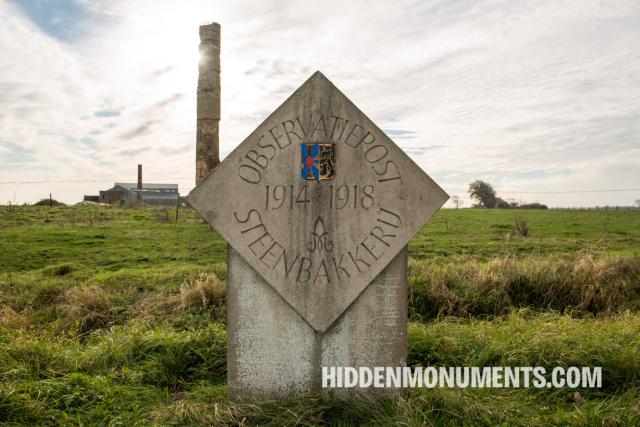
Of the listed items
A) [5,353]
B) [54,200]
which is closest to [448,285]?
[5,353]

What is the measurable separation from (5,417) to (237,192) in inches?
80.3

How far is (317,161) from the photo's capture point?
3322 millimetres

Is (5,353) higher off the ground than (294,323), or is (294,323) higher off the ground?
(294,323)

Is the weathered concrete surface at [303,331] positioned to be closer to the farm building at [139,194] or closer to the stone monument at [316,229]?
the stone monument at [316,229]

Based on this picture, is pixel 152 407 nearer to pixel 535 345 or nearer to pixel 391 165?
pixel 391 165

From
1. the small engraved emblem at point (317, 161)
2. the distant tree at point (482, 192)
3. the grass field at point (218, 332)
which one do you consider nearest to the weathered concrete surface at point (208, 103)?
the grass field at point (218, 332)

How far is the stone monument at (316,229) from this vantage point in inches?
131

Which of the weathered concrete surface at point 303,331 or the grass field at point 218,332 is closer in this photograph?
the grass field at point 218,332

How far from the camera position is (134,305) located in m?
6.44

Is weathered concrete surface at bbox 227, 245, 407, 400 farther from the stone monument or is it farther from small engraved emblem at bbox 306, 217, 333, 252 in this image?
small engraved emblem at bbox 306, 217, 333, 252

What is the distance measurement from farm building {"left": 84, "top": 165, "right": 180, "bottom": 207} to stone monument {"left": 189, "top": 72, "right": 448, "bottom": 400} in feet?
84.0

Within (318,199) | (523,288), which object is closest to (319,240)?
(318,199)

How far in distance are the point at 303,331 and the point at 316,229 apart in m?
0.71

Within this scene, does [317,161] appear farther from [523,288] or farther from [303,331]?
[523,288]
